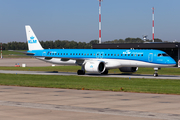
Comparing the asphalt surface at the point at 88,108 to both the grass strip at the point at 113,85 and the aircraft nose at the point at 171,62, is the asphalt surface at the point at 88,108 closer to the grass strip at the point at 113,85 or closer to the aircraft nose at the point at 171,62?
the grass strip at the point at 113,85

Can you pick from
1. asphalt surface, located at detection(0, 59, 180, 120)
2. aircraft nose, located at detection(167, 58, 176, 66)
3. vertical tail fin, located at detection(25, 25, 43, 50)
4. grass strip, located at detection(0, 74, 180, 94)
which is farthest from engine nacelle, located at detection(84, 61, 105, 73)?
asphalt surface, located at detection(0, 59, 180, 120)

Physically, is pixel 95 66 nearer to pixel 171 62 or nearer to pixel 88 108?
pixel 171 62

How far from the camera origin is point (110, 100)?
19344 millimetres

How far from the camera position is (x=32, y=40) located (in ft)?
184

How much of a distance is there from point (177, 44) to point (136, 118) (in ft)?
172

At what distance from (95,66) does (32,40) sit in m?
15.6

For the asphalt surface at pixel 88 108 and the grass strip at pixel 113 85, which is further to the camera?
the grass strip at pixel 113 85

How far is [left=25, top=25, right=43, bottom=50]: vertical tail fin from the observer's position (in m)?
55.7

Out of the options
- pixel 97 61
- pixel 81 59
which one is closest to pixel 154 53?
pixel 97 61

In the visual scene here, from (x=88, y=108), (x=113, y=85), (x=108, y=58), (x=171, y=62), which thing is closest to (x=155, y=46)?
(x=108, y=58)

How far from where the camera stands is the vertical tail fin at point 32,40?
183 ft

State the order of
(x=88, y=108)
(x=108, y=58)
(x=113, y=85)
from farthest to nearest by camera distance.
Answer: (x=108, y=58), (x=113, y=85), (x=88, y=108)

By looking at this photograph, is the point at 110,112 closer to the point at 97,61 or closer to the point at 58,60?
the point at 97,61

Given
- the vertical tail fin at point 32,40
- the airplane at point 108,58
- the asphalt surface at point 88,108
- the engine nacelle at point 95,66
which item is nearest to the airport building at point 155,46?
the airplane at point 108,58
